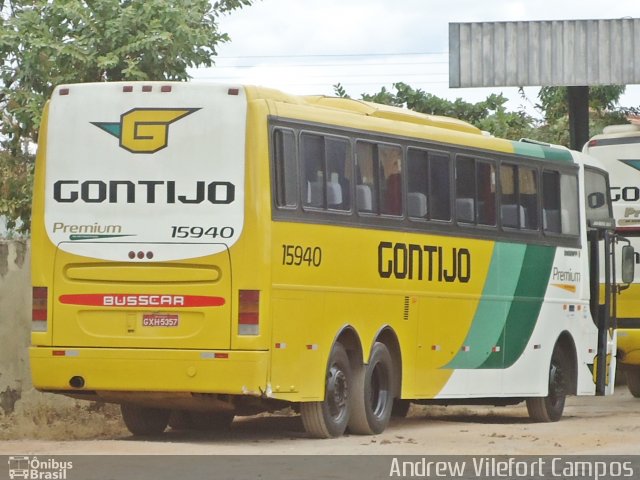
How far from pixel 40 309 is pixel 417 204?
4.32 metres

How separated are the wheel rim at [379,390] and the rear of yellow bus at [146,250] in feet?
6.98

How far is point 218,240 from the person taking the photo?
15.4 metres

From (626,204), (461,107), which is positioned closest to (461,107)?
(461,107)

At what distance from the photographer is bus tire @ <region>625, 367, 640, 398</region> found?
25614mm

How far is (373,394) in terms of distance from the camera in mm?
17594

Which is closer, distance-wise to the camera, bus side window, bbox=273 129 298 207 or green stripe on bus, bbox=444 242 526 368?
bus side window, bbox=273 129 298 207

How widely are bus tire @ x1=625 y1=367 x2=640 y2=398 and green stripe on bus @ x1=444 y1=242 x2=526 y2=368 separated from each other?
20.2 feet

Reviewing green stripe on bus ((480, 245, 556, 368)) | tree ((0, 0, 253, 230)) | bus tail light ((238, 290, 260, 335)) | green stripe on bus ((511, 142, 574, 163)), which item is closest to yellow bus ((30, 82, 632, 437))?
bus tail light ((238, 290, 260, 335))

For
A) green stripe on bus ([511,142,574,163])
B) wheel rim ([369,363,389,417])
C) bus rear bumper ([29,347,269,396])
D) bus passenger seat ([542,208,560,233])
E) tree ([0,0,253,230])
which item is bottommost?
wheel rim ([369,363,389,417])

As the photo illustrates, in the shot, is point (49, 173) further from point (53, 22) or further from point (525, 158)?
A: point (53, 22)

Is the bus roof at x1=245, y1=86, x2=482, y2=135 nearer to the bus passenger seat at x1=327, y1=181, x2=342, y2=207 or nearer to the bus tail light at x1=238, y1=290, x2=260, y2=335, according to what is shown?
the bus passenger seat at x1=327, y1=181, x2=342, y2=207

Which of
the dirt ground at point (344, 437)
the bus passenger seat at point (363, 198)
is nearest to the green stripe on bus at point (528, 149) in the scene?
the dirt ground at point (344, 437)

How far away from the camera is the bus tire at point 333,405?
53.7ft

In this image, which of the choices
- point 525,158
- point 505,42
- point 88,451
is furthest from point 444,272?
point 505,42
